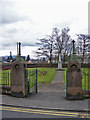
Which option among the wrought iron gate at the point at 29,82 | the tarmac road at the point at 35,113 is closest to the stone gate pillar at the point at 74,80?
the tarmac road at the point at 35,113

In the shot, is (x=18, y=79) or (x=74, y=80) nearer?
(x=74, y=80)

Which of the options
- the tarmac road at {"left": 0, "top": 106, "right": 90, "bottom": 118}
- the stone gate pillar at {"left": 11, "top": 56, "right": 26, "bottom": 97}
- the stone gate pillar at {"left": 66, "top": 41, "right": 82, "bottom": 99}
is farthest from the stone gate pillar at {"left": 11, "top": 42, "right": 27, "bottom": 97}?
the stone gate pillar at {"left": 66, "top": 41, "right": 82, "bottom": 99}

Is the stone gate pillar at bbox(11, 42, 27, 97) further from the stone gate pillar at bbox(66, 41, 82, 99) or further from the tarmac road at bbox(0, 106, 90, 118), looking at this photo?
the stone gate pillar at bbox(66, 41, 82, 99)

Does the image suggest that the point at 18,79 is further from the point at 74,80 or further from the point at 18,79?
the point at 74,80

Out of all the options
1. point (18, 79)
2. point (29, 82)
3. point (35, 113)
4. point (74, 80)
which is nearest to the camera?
point (35, 113)

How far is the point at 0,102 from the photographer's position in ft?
20.5

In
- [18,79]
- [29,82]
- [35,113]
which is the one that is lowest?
[35,113]

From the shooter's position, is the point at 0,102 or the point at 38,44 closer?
the point at 0,102

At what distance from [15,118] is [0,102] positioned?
6.57ft

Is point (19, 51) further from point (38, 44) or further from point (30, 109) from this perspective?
point (38, 44)

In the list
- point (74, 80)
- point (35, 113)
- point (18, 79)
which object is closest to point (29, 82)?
point (18, 79)

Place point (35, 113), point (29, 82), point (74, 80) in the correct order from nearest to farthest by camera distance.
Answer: point (35, 113) < point (74, 80) < point (29, 82)

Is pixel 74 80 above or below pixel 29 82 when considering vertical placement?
above

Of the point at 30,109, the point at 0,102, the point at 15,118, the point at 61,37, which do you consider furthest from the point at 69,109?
the point at 61,37
